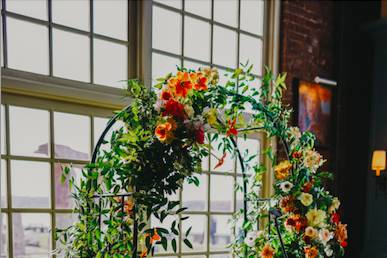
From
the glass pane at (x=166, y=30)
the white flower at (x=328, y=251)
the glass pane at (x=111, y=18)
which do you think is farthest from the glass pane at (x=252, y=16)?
the white flower at (x=328, y=251)

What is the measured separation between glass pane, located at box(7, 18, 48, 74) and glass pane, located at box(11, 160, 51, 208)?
1.88 feet

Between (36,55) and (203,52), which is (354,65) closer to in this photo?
(203,52)

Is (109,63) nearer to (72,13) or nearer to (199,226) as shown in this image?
(72,13)

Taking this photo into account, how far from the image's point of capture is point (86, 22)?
2.65 meters

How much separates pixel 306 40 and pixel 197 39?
1152mm

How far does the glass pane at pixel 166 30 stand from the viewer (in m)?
2.92

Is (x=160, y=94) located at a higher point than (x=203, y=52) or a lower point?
lower

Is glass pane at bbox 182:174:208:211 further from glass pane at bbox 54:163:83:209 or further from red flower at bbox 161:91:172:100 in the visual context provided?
red flower at bbox 161:91:172:100

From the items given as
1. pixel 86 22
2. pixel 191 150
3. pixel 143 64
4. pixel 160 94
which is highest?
pixel 86 22

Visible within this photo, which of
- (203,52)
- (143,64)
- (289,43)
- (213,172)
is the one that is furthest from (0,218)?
(289,43)

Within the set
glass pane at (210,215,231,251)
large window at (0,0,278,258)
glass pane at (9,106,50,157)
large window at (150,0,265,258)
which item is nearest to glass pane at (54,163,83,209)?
large window at (0,0,278,258)

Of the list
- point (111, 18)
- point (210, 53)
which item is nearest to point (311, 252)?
point (210, 53)

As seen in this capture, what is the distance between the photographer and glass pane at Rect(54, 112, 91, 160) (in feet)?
8.39

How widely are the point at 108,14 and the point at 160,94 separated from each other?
3.80 feet
